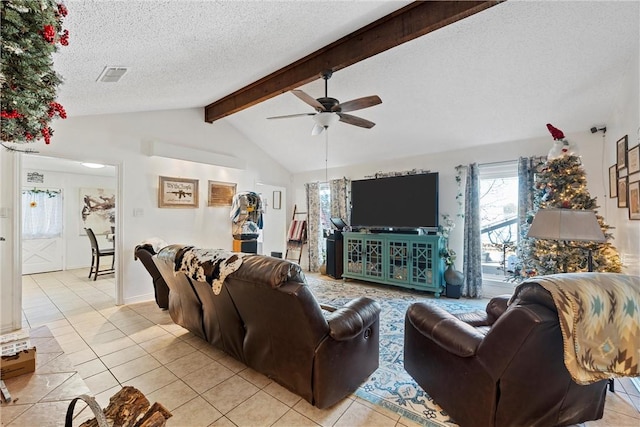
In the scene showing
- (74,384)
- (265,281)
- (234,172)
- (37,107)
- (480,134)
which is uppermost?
(480,134)

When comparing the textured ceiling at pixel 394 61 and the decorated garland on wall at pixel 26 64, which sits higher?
the textured ceiling at pixel 394 61

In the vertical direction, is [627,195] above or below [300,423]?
above

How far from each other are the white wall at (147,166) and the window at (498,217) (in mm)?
4483

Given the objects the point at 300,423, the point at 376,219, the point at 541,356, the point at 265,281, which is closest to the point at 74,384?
the point at 265,281

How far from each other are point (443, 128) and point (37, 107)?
443 cm

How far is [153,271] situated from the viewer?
359 centimetres

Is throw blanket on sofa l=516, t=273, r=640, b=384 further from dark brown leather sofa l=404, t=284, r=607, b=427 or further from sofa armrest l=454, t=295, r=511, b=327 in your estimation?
sofa armrest l=454, t=295, r=511, b=327

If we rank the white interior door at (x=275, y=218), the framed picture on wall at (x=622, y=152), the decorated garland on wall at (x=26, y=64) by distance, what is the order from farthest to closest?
the white interior door at (x=275, y=218) < the framed picture on wall at (x=622, y=152) < the decorated garland on wall at (x=26, y=64)

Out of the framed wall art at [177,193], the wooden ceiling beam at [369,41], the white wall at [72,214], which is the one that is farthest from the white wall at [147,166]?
the white wall at [72,214]

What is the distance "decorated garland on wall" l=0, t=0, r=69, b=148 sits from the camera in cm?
81

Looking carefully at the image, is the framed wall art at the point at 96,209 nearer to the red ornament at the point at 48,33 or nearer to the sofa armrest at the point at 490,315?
the red ornament at the point at 48,33

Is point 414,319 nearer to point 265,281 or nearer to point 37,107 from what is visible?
point 265,281

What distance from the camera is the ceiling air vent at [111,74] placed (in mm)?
2402

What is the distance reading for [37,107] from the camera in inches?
36.7
